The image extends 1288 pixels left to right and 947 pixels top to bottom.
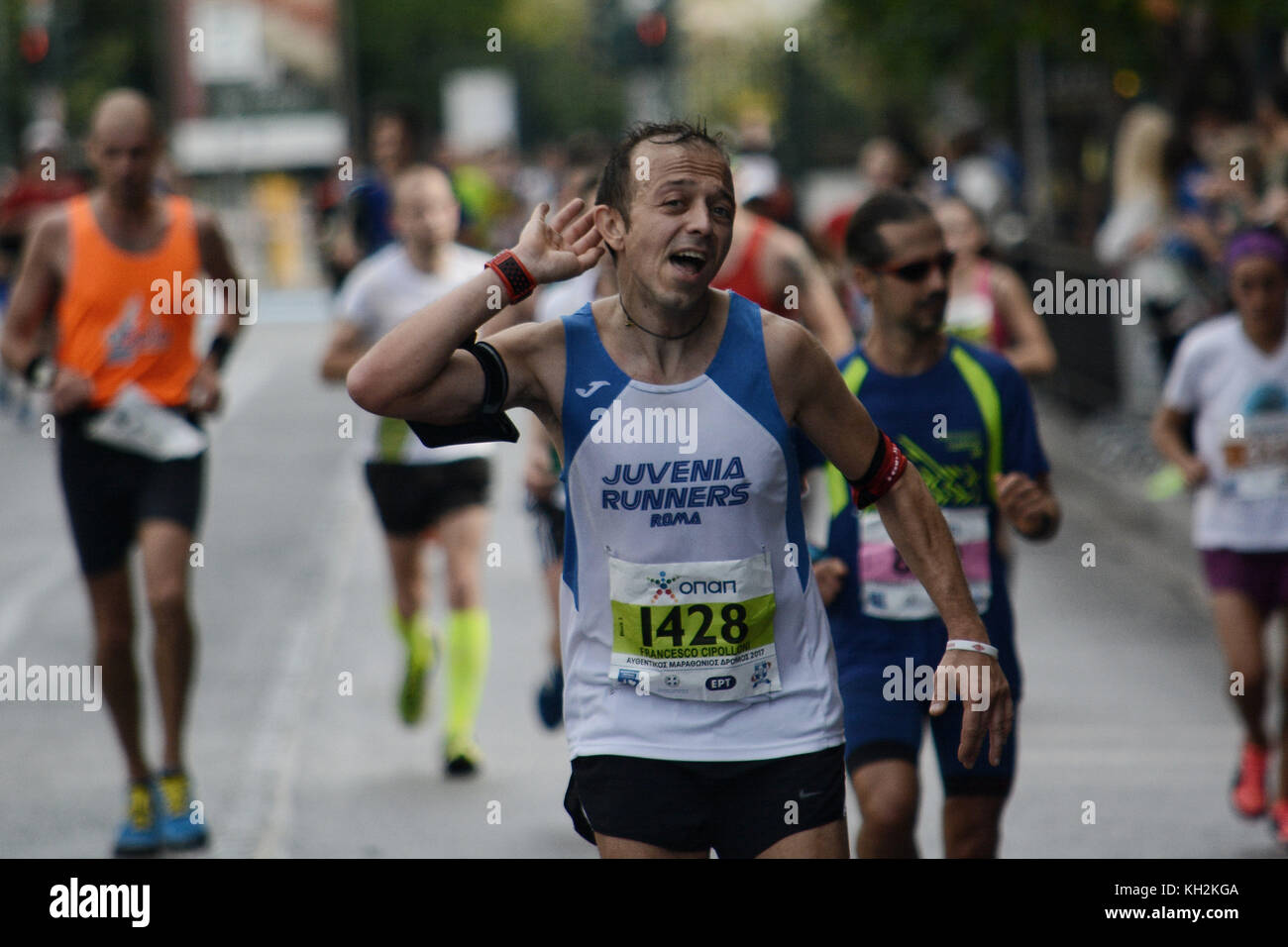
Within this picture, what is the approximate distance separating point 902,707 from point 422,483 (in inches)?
134

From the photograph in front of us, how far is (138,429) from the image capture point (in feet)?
21.9

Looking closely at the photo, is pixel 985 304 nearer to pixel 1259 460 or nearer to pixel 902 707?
pixel 1259 460

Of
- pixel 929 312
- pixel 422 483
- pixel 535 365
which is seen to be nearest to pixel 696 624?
pixel 535 365

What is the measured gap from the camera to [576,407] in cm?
372

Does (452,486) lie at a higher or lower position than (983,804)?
higher

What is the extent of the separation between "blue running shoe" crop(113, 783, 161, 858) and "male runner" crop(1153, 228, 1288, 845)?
3.44 metres

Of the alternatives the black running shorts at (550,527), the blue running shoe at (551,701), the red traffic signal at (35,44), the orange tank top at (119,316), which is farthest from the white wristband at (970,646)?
the red traffic signal at (35,44)

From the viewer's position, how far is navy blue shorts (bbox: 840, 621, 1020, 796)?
473cm

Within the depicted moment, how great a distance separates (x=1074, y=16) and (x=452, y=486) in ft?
26.5

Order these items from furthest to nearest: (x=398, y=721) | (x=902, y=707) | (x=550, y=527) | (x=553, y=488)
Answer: (x=398, y=721), (x=550, y=527), (x=553, y=488), (x=902, y=707)

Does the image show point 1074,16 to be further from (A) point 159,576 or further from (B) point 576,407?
(B) point 576,407

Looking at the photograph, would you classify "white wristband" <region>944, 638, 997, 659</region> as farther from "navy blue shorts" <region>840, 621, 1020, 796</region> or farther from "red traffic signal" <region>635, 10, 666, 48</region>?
"red traffic signal" <region>635, 10, 666, 48</region>
